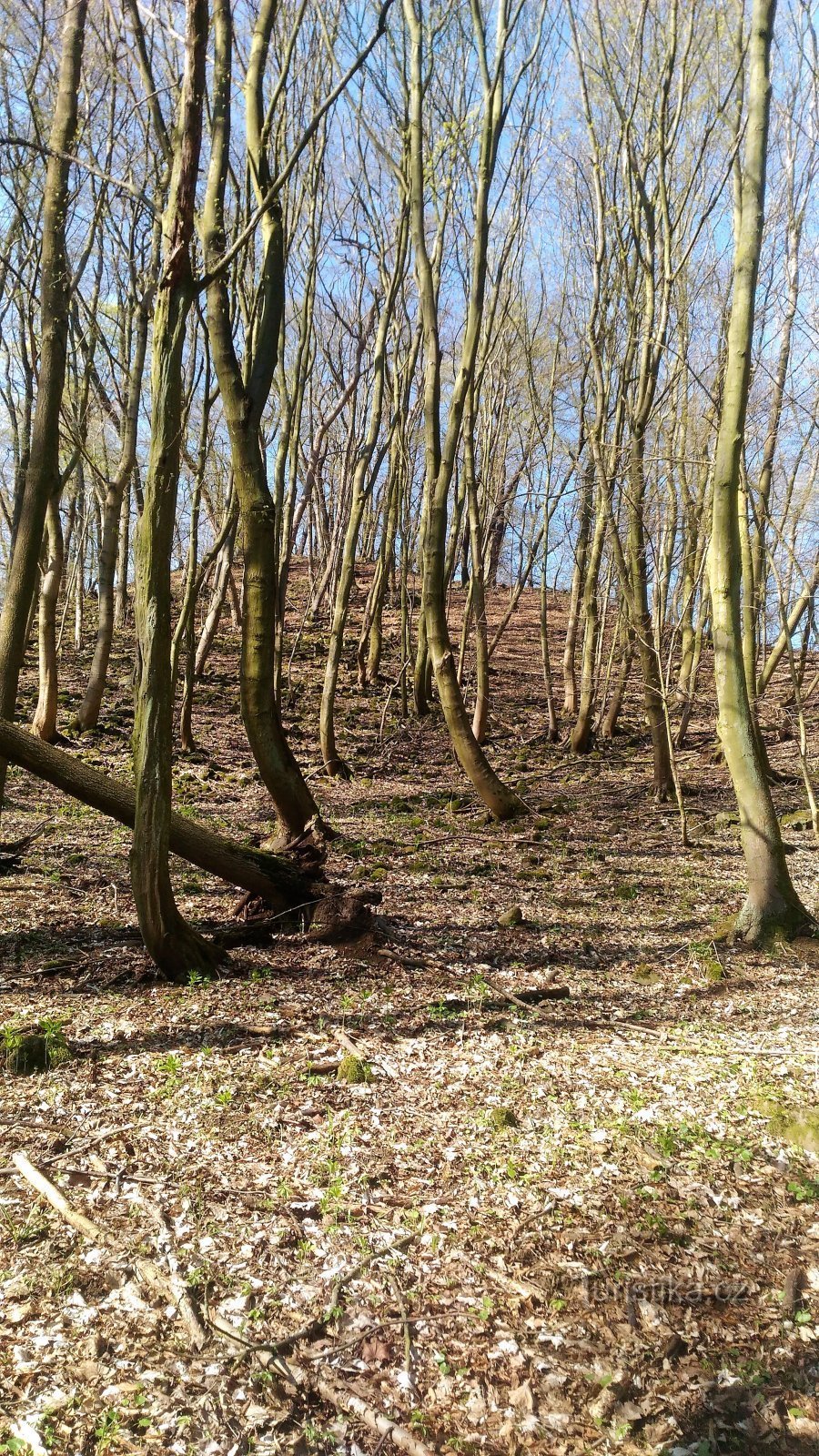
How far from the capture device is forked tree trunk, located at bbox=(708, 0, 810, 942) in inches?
209

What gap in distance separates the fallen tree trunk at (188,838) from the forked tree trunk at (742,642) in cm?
281

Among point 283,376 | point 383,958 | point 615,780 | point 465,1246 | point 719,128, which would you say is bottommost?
point 465,1246

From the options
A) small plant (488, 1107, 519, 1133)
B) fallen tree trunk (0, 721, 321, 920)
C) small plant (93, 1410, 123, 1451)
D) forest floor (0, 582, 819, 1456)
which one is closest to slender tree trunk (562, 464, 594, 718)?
forest floor (0, 582, 819, 1456)

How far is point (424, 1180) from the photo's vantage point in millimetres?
3250

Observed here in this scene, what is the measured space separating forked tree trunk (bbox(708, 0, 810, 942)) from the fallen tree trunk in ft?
9.20

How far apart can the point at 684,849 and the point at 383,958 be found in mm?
4060

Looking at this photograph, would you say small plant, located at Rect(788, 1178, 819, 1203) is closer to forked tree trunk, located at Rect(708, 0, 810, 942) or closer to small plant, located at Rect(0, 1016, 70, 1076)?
forked tree trunk, located at Rect(708, 0, 810, 942)

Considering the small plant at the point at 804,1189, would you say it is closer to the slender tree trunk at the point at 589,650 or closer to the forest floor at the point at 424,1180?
the forest floor at the point at 424,1180

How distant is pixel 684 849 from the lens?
27.0ft

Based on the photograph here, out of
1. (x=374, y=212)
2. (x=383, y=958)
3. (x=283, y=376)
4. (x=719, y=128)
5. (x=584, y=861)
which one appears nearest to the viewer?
(x=383, y=958)

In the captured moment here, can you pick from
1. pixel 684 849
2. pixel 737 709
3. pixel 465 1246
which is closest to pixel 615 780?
pixel 684 849

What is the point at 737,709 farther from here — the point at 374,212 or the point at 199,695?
the point at 199,695

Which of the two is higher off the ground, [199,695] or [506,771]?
[199,695]

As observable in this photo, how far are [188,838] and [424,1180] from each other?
2.70m
